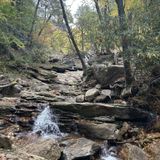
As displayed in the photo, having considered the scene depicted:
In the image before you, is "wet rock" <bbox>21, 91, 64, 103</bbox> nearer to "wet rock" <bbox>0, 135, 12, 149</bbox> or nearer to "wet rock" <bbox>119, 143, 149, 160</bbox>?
"wet rock" <bbox>119, 143, 149, 160</bbox>

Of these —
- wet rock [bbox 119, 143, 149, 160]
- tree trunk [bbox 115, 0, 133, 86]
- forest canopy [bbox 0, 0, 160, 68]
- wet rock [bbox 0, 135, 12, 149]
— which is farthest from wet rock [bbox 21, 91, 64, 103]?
wet rock [bbox 0, 135, 12, 149]

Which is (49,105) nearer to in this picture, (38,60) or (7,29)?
(7,29)

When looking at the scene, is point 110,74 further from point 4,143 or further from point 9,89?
point 4,143

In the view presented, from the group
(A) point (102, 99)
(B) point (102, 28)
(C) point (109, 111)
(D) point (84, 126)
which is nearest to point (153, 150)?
(C) point (109, 111)

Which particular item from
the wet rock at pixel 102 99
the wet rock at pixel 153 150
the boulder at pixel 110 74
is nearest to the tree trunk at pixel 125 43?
the wet rock at pixel 102 99

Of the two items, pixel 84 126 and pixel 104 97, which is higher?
pixel 104 97

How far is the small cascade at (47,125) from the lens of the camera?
10.6 metres

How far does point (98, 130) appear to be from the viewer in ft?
31.7

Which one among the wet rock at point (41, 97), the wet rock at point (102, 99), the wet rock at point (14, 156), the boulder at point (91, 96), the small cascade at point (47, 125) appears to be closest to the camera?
the wet rock at point (14, 156)

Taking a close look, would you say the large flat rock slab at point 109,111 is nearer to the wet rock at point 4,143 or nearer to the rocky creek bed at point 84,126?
the rocky creek bed at point 84,126

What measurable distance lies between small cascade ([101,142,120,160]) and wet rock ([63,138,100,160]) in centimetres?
27

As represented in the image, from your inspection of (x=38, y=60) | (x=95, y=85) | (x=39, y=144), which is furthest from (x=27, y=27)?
(x=39, y=144)

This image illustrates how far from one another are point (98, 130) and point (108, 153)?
1.09 metres

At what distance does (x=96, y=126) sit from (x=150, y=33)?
3.84 metres
